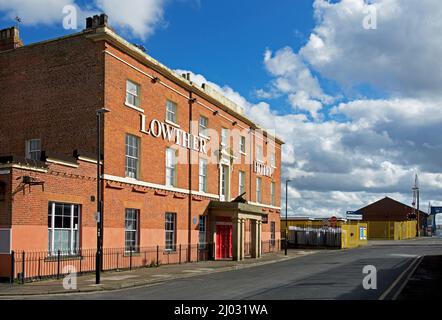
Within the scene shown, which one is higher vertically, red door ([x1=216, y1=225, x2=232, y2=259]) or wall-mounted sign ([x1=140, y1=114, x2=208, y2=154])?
wall-mounted sign ([x1=140, y1=114, x2=208, y2=154])

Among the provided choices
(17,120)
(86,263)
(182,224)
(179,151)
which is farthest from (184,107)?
(86,263)

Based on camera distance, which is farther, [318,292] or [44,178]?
[44,178]

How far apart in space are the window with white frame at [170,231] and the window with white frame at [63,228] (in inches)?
333

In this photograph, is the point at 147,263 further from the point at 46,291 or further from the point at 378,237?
the point at 378,237

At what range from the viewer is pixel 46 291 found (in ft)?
63.4

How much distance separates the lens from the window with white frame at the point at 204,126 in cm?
3779

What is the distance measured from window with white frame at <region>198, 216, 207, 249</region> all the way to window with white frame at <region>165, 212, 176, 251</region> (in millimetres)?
3734

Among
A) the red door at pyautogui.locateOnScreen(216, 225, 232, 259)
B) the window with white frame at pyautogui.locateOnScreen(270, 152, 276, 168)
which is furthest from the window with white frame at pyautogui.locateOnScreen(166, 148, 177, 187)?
the window with white frame at pyautogui.locateOnScreen(270, 152, 276, 168)

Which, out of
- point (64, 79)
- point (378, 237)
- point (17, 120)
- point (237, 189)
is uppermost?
point (64, 79)

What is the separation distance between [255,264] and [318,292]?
57.1ft

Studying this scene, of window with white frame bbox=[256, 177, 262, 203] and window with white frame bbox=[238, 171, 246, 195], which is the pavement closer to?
window with white frame bbox=[238, 171, 246, 195]

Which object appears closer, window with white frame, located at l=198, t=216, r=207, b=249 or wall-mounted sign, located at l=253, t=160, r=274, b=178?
window with white frame, located at l=198, t=216, r=207, b=249

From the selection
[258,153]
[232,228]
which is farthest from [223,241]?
[258,153]

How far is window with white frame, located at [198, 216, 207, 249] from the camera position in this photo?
37.6 m
